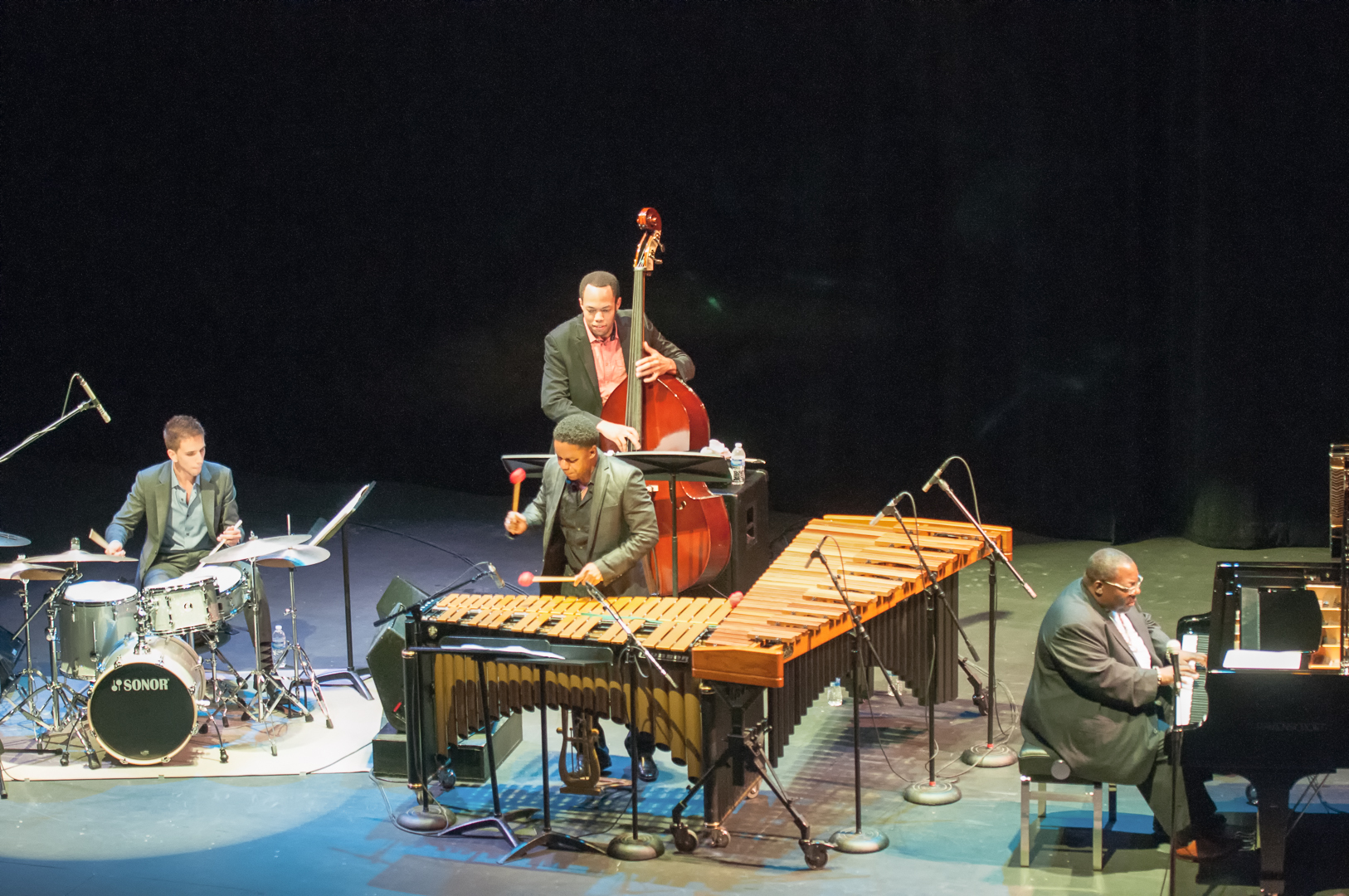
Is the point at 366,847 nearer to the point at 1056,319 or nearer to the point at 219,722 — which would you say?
the point at 219,722

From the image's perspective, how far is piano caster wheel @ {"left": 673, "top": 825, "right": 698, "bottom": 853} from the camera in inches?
210

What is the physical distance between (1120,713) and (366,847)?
8.98 ft

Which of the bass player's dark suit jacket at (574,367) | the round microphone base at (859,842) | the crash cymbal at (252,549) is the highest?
the bass player's dark suit jacket at (574,367)

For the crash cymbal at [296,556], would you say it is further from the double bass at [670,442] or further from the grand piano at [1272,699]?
the grand piano at [1272,699]

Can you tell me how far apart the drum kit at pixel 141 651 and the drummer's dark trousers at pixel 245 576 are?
0.08 feet

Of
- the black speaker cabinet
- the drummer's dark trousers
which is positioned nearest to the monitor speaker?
the drummer's dark trousers

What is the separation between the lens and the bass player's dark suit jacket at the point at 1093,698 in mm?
5094

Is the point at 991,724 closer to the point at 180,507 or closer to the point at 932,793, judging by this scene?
the point at 932,793

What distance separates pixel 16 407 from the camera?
509 inches

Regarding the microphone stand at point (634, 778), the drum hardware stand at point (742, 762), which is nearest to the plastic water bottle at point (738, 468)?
the microphone stand at point (634, 778)

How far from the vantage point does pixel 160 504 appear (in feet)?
23.6

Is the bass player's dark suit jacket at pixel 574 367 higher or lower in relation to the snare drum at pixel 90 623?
higher

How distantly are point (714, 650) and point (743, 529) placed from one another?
254cm

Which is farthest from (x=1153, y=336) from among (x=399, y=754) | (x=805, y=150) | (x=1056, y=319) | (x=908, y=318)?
(x=399, y=754)
